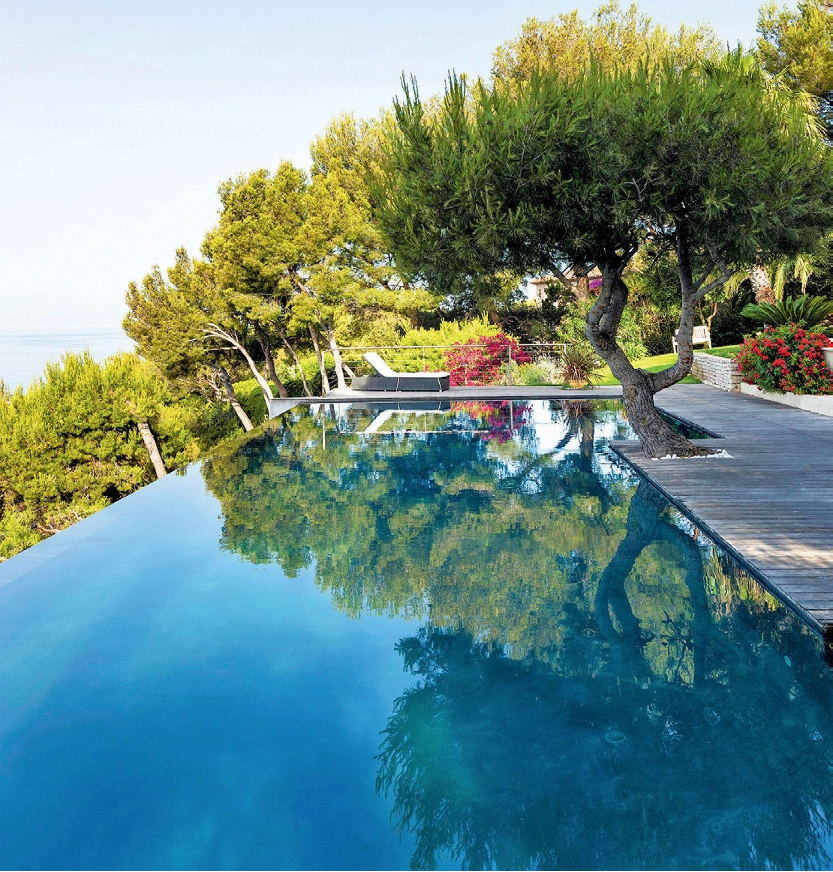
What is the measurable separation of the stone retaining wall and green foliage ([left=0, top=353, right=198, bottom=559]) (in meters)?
14.2

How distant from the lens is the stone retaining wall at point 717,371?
15.9 meters

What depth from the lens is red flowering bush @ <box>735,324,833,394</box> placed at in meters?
12.8

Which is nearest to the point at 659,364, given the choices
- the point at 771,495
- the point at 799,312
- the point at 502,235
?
the point at 799,312

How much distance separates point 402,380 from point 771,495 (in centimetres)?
1238

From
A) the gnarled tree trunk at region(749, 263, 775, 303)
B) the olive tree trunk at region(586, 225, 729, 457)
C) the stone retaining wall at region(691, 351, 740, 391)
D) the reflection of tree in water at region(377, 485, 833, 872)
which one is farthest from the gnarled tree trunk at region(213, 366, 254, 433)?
the reflection of tree in water at region(377, 485, 833, 872)

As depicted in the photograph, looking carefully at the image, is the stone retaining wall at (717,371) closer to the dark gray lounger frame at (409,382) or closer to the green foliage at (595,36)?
the dark gray lounger frame at (409,382)

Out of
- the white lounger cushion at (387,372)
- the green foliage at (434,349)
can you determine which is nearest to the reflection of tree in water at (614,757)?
the white lounger cushion at (387,372)

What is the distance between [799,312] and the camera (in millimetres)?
14141

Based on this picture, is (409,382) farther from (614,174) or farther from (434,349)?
(614,174)

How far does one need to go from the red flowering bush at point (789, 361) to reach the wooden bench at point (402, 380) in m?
7.08

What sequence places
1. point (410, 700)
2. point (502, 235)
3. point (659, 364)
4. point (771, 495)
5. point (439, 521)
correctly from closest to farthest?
1. point (410, 700)
2. point (771, 495)
3. point (439, 521)
4. point (502, 235)
5. point (659, 364)

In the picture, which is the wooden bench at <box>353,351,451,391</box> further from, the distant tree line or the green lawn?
the green lawn

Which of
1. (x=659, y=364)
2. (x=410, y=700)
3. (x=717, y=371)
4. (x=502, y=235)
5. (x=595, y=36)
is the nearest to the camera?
(x=410, y=700)

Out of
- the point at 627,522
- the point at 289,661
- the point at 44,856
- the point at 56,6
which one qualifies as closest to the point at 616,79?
the point at 627,522
